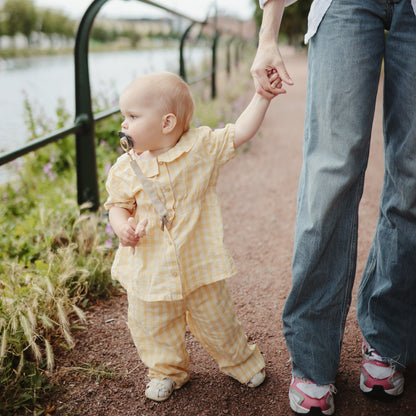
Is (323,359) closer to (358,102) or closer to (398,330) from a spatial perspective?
(398,330)

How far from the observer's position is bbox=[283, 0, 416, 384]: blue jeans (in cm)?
130

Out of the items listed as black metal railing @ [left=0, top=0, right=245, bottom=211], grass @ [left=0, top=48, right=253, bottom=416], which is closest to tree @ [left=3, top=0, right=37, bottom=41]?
black metal railing @ [left=0, top=0, right=245, bottom=211]

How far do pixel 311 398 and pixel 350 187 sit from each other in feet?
2.31

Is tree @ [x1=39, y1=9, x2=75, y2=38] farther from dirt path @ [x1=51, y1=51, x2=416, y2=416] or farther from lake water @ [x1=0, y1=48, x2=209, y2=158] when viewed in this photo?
dirt path @ [x1=51, y1=51, x2=416, y2=416]

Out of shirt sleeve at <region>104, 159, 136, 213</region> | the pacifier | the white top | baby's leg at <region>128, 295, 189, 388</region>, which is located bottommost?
baby's leg at <region>128, 295, 189, 388</region>

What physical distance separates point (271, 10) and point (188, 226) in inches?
27.5

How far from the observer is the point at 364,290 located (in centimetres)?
175

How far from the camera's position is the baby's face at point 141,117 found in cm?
142

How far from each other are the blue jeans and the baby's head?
0.39 m

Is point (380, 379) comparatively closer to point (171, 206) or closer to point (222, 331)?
point (222, 331)

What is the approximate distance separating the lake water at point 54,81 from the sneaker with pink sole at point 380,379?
3.13 m

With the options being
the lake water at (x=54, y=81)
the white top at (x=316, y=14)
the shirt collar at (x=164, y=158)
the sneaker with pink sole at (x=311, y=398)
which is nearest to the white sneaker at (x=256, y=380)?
the sneaker with pink sole at (x=311, y=398)

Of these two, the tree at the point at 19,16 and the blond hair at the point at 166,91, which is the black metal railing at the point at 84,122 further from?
the tree at the point at 19,16

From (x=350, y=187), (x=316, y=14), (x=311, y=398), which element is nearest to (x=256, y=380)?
(x=311, y=398)
